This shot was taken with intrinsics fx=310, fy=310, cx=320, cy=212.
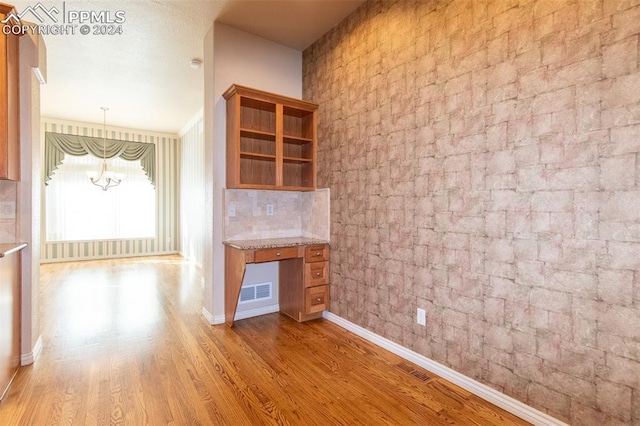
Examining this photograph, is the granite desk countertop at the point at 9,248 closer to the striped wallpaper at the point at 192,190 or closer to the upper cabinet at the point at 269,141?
the upper cabinet at the point at 269,141

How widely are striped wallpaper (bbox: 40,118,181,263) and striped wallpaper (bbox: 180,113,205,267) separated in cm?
23

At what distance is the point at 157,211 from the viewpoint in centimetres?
738

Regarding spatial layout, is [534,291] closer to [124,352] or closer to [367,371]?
[367,371]

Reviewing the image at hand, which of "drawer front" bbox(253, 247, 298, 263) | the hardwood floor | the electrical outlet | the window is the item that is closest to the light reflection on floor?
the hardwood floor

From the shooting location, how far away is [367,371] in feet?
7.48

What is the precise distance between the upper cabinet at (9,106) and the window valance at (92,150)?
5.07 metres

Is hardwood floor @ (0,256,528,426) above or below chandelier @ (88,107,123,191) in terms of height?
below

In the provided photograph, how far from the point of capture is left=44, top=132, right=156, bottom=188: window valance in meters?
6.20

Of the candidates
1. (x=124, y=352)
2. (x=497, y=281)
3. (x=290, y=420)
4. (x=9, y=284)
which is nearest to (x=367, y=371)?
(x=290, y=420)

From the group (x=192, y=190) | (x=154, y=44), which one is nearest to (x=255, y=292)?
(x=154, y=44)

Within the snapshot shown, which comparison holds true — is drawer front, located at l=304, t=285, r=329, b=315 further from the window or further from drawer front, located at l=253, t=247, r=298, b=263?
the window

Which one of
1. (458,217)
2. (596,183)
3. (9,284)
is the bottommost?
(9,284)

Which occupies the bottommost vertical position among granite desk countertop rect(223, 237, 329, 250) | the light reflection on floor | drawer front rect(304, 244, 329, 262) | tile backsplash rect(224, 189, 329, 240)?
the light reflection on floor

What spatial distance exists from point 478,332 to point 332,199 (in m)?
1.80
